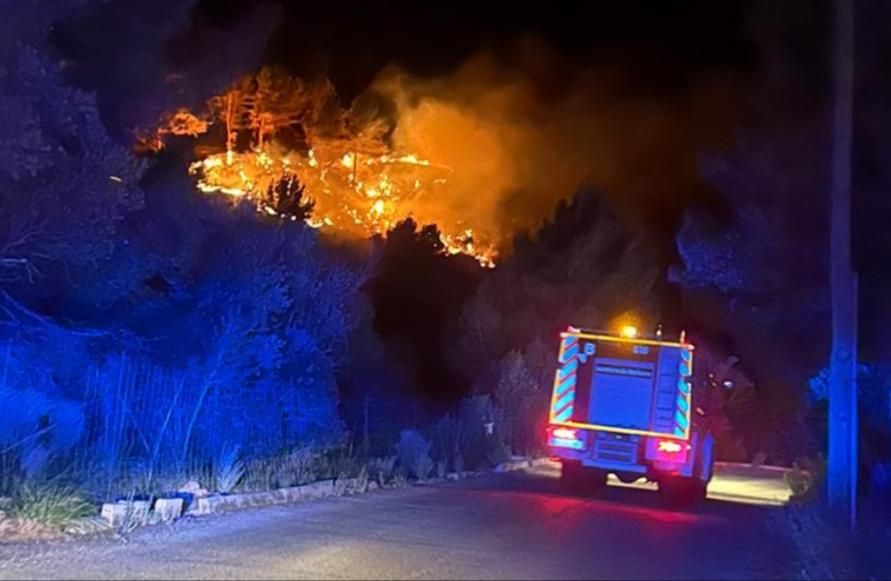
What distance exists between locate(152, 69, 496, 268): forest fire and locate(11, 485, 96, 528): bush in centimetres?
2128

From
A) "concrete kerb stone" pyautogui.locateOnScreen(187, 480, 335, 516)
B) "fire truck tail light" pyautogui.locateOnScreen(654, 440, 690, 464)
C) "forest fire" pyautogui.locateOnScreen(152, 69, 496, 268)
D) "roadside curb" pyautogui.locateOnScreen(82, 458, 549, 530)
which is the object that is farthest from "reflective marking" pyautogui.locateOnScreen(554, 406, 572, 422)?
"forest fire" pyautogui.locateOnScreen(152, 69, 496, 268)

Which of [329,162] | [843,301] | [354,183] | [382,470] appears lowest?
[382,470]

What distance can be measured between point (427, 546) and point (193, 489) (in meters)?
3.92

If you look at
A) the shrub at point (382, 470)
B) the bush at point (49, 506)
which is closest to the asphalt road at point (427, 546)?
the bush at point (49, 506)

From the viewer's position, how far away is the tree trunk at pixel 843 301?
14.3 metres

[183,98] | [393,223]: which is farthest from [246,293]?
[393,223]

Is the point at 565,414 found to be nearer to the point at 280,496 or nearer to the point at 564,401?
the point at 564,401

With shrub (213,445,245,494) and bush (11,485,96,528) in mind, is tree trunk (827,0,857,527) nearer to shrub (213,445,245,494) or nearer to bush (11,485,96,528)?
shrub (213,445,245,494)

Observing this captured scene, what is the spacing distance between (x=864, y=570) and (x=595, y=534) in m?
3.15

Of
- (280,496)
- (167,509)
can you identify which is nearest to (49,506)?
(167,509)

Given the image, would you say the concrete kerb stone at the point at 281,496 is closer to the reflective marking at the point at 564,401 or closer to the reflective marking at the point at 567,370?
the reflective marking at the point at 564,401

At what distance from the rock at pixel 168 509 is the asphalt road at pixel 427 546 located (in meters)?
0.17

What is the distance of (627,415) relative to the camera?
18922 mm

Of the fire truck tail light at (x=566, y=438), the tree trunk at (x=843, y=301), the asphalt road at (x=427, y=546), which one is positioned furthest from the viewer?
the fire truck tail light at (x=566, y=438)
